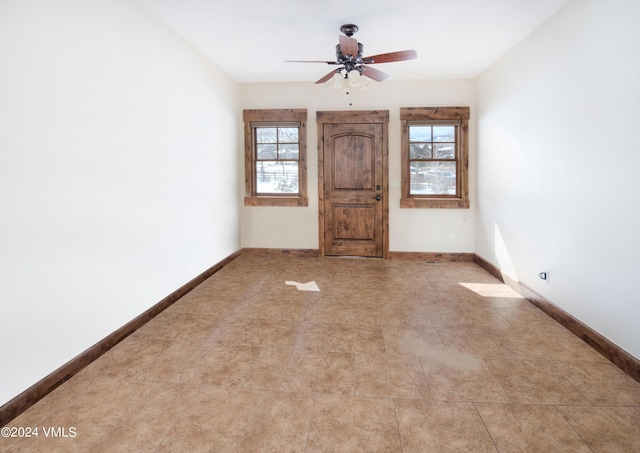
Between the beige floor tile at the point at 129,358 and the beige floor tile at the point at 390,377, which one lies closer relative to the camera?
the beige floor tile at the point at 390,377

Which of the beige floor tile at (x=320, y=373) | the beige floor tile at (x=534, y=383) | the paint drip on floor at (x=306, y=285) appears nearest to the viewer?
the beige floor tile at (x=534, y=383)

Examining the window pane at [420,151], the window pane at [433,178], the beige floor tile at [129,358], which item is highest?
the window pane at [420,151]

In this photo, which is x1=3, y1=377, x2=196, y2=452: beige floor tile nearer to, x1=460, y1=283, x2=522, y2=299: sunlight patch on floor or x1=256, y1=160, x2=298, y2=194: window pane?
x1=460, y1=283, x2=522, y2=299: sunlight patch on floor

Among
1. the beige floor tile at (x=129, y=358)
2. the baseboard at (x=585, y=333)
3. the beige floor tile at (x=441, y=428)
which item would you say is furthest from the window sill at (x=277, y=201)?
the beige floor tile at (x=441, y=428)

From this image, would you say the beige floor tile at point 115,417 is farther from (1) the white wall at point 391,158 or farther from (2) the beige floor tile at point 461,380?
(1) the white wall at point 391,158

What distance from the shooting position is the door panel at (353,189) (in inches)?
227

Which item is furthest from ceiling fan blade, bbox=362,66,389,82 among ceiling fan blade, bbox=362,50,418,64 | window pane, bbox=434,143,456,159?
window pane, bbox=434,143,456,159

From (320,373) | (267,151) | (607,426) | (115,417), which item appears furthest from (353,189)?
(115,417)

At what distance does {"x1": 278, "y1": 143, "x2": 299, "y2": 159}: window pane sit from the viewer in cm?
591

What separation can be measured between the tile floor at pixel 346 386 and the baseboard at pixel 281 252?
2168mm

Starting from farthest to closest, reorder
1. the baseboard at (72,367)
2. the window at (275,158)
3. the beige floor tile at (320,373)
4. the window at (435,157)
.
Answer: the window at (275,158) → the window at (435,157) → the beige floor tile at (320,373) → the baseboard at (72,367)

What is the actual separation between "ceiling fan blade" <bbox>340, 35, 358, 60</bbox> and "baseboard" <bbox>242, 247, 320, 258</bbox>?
10.4 ft

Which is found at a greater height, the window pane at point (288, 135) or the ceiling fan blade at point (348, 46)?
the ceiling fan blade at point (348, 46)

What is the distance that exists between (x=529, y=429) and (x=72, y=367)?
2.65 metres
